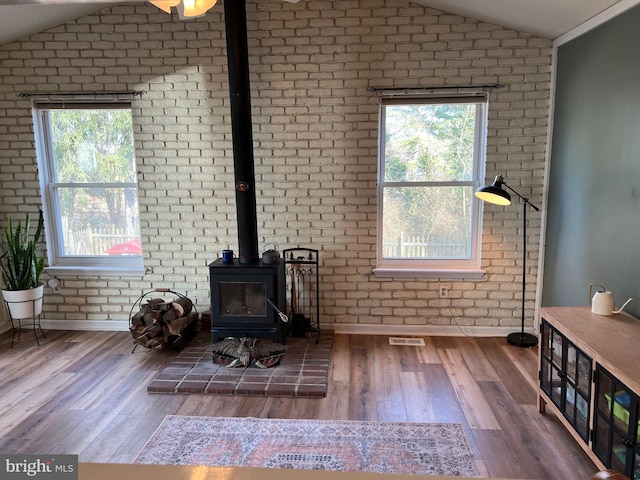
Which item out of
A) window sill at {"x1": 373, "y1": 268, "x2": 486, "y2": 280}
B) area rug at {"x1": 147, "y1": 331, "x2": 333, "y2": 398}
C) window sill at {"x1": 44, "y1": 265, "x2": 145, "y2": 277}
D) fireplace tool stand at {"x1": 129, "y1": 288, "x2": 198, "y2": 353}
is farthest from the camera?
window sill at {"x1": 44, "y1": 265, "x2": 145, "y2": 277}

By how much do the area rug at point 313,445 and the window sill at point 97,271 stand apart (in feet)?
5.99

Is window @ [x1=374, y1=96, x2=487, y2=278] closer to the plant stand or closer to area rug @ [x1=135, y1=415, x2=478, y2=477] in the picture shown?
area rug @ [x1=135, y1=415, x2=478, y2=477]

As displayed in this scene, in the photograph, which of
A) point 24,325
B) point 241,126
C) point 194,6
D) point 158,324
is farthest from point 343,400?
point 24,325

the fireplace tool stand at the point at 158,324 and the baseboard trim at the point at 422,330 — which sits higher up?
the fireplace tool stand at the point at 158,324

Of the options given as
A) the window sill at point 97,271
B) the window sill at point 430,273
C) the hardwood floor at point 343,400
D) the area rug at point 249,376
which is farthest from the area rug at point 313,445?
the window sill at point 97,271

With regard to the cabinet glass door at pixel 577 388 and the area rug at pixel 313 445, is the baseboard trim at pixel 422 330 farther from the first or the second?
the cabinet glass door at pixel 577 388

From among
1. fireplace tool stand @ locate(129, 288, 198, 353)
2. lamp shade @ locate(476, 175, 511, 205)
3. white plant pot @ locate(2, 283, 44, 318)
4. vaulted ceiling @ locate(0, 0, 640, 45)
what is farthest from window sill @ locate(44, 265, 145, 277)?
lamp shade @ locate(476, 175, 511, 205)

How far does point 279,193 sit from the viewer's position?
3.86 meters

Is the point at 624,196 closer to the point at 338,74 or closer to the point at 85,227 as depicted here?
the point at 338,74

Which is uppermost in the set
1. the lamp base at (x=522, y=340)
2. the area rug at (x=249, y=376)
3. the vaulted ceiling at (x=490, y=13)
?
the vaulted ceiling at (x=490, y=13)

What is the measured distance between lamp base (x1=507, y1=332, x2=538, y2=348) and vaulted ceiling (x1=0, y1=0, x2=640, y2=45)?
244cm

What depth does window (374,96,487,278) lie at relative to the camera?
373 cm

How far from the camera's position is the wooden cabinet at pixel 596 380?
5.85ft

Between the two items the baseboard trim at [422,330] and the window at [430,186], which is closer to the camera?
the window at [430,186]
